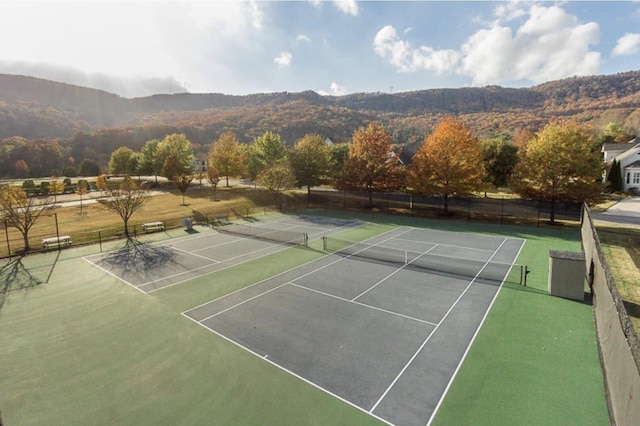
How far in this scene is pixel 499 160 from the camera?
43.7 metres

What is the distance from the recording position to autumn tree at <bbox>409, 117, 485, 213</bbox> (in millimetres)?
30672

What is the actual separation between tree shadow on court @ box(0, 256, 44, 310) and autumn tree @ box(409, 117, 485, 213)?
29695mm

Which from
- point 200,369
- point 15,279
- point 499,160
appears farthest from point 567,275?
point 499,160

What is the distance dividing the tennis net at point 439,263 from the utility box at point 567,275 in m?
1.18

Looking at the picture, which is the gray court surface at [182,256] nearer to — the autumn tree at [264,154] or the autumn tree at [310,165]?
the autumn tree at [310,165]

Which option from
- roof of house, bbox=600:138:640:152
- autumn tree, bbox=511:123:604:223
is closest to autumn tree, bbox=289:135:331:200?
autumn tree, bbox=511:123:604:223

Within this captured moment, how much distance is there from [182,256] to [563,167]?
95.6ft

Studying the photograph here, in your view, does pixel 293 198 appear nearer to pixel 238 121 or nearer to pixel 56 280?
pixel 56 280

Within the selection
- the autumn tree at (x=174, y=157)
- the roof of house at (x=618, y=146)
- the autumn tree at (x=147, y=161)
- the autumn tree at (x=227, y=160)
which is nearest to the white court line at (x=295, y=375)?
the autumn tree at (x=227, y=160)

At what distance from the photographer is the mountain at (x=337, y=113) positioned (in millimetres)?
120375

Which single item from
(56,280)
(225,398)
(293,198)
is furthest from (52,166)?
(225,398)

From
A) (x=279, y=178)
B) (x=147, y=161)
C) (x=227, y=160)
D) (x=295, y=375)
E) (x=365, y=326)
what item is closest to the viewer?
(x=295, y=375)

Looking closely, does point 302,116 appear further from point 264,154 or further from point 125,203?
point 125,203

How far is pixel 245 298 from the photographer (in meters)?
14.3
